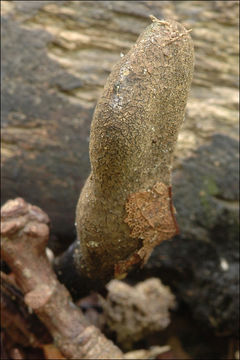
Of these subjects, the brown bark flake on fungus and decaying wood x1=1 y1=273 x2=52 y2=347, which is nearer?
the brown bark flake on fungus

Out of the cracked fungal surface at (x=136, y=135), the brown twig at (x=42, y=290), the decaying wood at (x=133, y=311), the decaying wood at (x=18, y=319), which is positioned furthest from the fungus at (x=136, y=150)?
the decaying wood at (x=133, y=311)

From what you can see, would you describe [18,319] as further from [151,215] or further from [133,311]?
[151,215]

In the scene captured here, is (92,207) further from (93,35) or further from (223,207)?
(93,35)

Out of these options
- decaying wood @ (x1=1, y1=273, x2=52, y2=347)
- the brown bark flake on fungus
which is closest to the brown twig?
decaying wood @ (x1=1, y1=273, x2=52, y2=347)

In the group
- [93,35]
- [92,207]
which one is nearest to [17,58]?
[93,35]

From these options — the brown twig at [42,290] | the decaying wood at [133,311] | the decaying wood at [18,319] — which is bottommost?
the decaying wood at [133,311]

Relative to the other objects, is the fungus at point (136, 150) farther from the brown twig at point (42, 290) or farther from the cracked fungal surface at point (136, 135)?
the brown twig at point (42, 290)

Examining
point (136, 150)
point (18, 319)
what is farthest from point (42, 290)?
point (136, 150)

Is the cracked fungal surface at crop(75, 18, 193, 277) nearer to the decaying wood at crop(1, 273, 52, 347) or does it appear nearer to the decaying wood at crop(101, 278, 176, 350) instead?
the decaying wood at crop(1, 273, 52, 347)
